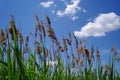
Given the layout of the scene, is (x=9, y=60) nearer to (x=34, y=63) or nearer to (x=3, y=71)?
(x=3, y=71)

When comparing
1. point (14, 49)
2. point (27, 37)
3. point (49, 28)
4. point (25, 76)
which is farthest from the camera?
point (27, 37)

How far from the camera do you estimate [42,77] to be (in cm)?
279

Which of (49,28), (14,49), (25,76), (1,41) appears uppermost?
(49,28)

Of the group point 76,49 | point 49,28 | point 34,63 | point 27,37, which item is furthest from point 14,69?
point 76,49

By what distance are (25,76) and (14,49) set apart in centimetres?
32

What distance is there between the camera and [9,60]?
2258 millimetres

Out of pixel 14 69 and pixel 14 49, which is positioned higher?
pixel 14 49

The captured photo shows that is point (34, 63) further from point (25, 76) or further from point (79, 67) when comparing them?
point (79, 67)

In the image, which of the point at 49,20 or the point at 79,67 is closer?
the point at 49,20

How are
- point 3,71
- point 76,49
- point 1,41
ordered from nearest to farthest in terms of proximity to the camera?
1. point 3,71
2. point 1,41
3. point 76,49

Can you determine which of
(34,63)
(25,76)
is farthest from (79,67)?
(25,76)

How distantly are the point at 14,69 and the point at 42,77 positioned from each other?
1.83 ft

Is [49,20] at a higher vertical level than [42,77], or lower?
higher

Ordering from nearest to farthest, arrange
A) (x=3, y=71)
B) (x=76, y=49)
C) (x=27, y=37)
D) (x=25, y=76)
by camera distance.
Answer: (x=25, y=76), (x=3, y=71), (x=27, y=37), (x=76, y=49)
